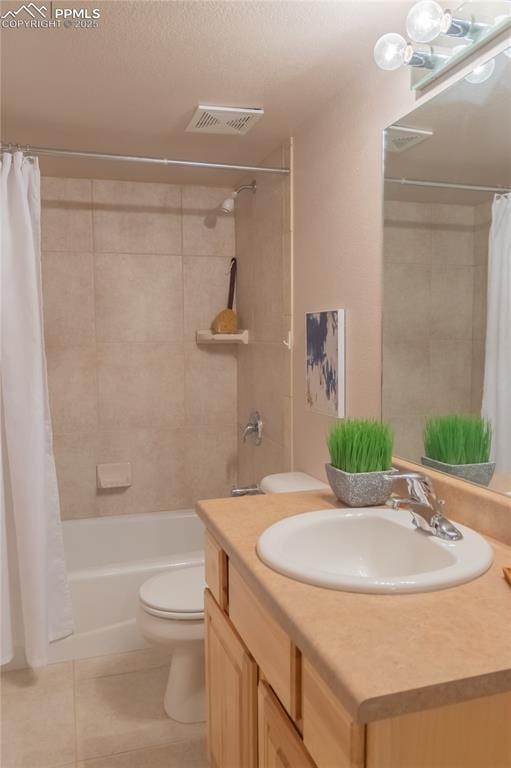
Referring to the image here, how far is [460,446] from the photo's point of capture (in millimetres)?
1526

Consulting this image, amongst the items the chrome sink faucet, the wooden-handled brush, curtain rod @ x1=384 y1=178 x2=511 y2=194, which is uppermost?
curtain rod @ x1=384 y1=178 x2=511 y2=194

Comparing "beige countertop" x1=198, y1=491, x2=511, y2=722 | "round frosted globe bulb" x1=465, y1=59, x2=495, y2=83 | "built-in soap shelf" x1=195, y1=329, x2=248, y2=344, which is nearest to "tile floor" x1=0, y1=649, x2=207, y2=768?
"beige countertop" x1=198, y1=491, x2=511, y2=722

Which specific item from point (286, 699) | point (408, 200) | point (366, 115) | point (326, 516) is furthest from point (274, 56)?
point (286, 699)

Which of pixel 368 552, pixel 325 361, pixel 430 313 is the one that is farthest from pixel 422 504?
pixel 325 361

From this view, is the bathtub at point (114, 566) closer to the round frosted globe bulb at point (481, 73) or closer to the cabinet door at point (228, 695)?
the cabinet door at point (228, 695)

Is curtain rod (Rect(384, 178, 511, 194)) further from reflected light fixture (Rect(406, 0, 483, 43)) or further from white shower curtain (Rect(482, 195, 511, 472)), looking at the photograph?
reflected light fixture (Rect(406, 0, 483, 43))

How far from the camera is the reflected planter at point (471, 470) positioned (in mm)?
1426

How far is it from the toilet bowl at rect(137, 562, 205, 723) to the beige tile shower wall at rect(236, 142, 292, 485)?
0.81 m

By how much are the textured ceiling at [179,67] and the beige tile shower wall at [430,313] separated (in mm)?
517

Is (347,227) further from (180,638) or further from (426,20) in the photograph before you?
(180,638)

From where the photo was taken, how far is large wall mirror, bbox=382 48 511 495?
1368 millimetres

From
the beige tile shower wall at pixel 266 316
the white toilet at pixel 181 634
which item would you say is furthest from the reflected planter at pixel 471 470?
the beige tile shower wall at pixel 266 316

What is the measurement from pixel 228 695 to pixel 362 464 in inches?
26.2
